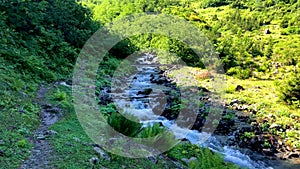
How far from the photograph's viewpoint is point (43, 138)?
634 cm

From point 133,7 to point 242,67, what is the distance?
3099cm

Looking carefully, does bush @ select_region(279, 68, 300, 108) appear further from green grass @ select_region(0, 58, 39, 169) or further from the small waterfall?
green grass @ select_region(0, 58, 39, 169)

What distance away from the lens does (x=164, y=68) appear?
31094mm

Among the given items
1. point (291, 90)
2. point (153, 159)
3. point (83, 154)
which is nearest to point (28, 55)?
point (83, 154)

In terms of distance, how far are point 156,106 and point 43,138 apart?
35.2ft

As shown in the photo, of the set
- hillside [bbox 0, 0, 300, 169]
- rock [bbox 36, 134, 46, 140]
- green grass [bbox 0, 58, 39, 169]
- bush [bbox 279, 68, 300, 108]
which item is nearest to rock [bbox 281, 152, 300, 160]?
hillside [bbox 0, 0, 300, 169]

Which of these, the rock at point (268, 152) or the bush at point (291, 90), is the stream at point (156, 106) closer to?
the rock at point (268, 152)

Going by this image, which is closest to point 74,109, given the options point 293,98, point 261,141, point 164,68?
point 261,141

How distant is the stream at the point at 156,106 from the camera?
36.2ft

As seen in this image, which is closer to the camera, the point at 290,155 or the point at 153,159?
the point at 153,159

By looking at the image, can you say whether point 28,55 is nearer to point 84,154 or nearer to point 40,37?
point 40,37

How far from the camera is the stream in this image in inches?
434

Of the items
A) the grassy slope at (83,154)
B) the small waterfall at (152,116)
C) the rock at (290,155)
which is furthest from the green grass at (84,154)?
the rock at (290,155)

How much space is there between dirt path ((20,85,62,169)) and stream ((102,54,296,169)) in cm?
290
